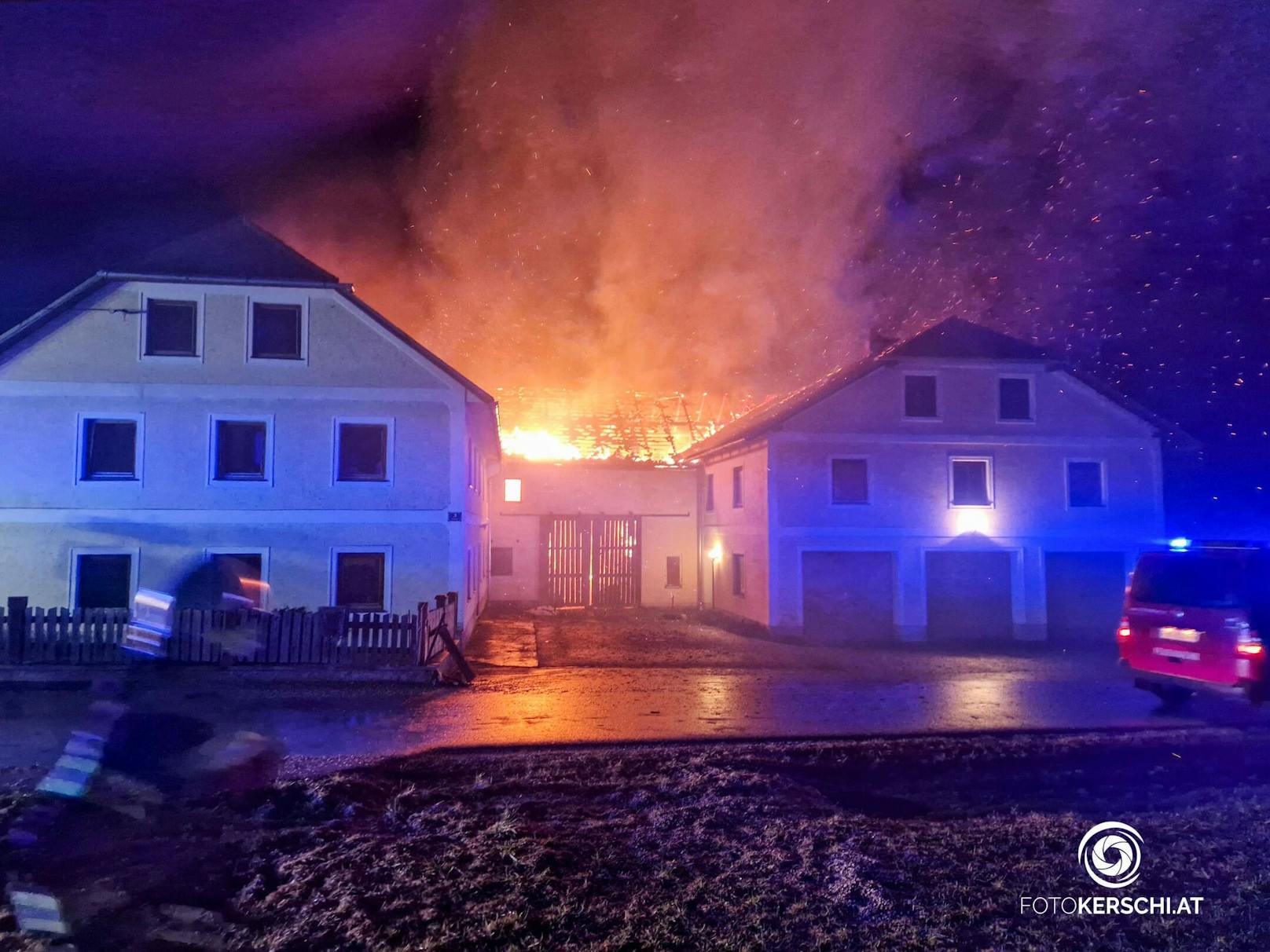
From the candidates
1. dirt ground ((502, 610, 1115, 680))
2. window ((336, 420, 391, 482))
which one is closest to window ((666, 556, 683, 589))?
dirt ground ((502, 610, 1115, 680))

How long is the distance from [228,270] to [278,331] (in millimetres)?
1508

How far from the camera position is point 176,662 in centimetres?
1330

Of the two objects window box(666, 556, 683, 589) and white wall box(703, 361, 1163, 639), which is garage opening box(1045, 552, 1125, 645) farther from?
window box(666, 556, 683, 589)

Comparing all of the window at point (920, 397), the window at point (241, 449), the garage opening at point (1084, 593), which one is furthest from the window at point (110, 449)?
the garage opening at point (1084, 593)

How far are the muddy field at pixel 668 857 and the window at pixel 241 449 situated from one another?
10243mm

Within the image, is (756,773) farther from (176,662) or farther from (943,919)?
(176,662)

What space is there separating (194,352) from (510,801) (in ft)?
43.8

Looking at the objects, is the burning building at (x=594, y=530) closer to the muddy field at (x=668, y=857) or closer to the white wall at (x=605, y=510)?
the white wall at (x=605, y=510)

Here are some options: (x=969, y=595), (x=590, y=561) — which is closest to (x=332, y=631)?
(x=590, y=561)

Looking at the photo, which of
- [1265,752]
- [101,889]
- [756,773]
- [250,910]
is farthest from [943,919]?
[1265,752]

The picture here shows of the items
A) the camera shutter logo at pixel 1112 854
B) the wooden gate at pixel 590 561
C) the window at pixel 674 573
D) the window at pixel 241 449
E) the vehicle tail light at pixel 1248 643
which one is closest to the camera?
the camera shutter logo at pixel 1112 854

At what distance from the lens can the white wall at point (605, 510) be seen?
26.4 metres

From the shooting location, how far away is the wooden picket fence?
42.5 ft

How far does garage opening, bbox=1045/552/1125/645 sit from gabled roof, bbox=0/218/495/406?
1487cm
